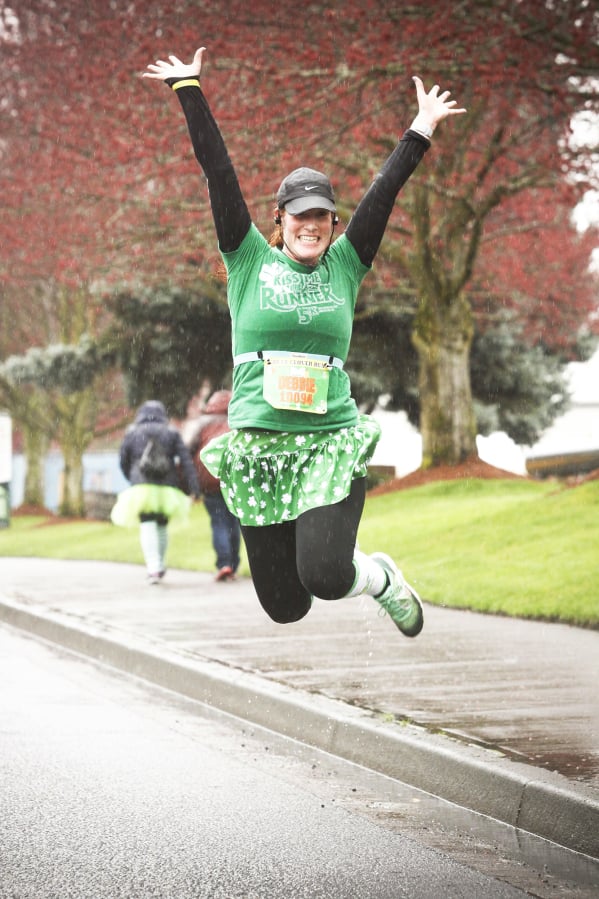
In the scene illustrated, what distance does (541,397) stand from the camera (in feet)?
95.3

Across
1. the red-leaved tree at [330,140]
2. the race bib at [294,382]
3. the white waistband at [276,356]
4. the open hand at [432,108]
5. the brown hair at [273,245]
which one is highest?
the red-leaved tree at [330,140]

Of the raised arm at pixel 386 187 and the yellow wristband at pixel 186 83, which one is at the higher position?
the yellow wristband at pixel 186 83

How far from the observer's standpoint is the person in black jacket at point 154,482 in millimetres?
14625

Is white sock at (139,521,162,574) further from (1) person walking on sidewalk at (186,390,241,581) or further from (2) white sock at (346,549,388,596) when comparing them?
(2) white sock at (346,549,388,596)

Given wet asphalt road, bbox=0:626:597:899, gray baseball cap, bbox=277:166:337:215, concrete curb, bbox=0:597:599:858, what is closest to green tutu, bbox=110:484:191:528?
concrete curb, bbox=0:597:599:858

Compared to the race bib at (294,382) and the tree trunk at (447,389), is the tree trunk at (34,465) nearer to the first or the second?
the tree trunk at (447,389)

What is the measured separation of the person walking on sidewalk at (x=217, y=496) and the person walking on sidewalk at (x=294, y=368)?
8464 millimetres

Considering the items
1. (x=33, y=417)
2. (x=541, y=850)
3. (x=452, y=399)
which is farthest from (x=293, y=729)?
(x=33, y=417)

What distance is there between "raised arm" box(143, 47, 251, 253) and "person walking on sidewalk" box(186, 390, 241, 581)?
876 centimetres

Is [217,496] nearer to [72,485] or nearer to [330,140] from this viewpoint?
[330,140]

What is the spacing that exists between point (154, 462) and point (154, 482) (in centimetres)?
20

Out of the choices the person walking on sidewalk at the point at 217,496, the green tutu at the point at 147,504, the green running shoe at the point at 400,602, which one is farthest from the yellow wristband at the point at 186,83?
the green tutu at the point at 147,504

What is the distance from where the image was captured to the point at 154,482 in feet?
48.4

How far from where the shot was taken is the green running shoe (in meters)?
6.04
